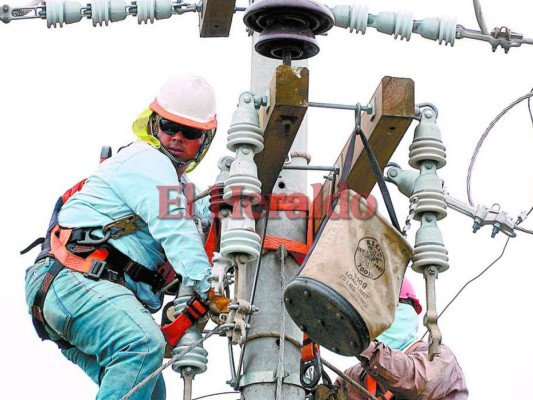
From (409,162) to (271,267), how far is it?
38.4 inches

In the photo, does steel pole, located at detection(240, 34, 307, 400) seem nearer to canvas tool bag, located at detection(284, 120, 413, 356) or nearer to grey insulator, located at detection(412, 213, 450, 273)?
canvas tool bag, located at detection(284, 120, 413, 356)

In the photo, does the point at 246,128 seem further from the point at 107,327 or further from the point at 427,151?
the point at 107,327

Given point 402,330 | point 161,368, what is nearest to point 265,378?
point 161,368

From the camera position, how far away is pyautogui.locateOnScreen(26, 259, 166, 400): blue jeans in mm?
7336

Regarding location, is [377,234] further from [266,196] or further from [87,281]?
[87,281]

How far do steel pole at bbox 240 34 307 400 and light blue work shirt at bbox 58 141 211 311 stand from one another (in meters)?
0.34

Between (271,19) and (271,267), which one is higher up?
(271,19)

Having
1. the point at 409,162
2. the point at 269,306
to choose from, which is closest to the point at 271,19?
the point at 409,162

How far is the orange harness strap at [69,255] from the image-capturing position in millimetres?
7668

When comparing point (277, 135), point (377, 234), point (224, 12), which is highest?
point (224, 12)

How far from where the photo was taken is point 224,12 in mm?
8094

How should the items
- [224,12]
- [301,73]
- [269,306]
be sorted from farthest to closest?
1. [224,12]
2. [269,306]
3. [301,73]

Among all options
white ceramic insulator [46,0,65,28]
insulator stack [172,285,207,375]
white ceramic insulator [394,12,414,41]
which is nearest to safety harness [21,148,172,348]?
insulator stack [172,285,207,375]

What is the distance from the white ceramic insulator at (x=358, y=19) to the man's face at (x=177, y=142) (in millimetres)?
1125
